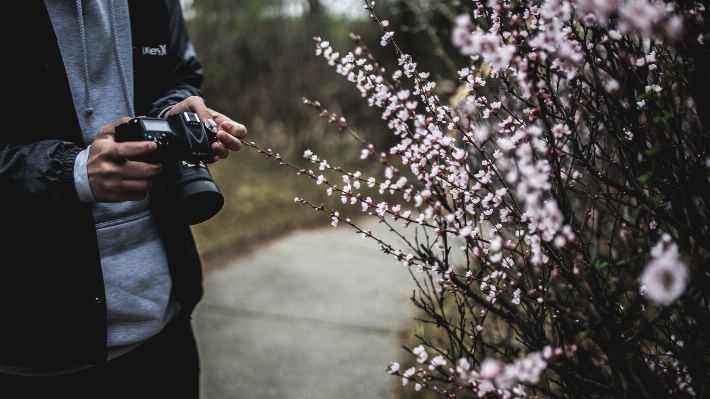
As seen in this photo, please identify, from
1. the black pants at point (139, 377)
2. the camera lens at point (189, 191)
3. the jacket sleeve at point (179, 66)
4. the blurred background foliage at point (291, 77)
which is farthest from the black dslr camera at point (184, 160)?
the blurred background foliage at point (291, 77)

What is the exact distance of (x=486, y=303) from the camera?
4.42ft

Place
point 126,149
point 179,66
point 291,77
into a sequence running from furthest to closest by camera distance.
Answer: point 291,77 < point 179,66 < point 126,149

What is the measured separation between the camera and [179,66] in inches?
72.1

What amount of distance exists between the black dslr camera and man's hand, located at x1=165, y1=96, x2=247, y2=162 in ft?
0.10

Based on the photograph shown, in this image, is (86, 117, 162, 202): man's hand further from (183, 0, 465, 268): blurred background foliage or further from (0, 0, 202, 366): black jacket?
(183, 0, 465, 268): blurred background foliage

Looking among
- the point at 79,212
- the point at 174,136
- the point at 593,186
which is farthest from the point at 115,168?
the point at 593,186

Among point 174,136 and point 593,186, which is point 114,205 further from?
point 593,186

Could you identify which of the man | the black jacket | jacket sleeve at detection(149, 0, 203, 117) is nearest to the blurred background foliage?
jacket sleeve at detection(149, 0, 203, 117)

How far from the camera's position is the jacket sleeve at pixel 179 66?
5.74 feet

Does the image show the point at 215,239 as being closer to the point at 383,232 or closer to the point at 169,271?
the point at 383,232

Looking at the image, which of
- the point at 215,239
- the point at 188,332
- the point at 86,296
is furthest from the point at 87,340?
the point at 215,239

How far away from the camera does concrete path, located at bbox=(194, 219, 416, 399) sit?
2.76m

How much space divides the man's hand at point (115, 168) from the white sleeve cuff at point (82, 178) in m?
0.02

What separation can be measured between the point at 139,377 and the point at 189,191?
671 millimetres
